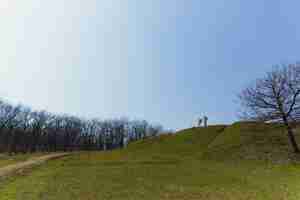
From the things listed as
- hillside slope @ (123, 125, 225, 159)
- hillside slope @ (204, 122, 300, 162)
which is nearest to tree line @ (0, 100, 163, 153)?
hillside slope @ (123, 125, 225, 159)

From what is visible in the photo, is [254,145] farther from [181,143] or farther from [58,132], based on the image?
[58,132]

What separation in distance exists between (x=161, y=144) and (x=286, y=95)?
2009 cm

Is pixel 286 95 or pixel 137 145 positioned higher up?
pixel 286 95

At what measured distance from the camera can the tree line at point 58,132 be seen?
70.6 meters

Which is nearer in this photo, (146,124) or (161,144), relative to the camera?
(161,144)

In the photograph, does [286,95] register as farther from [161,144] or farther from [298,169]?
[161,144]

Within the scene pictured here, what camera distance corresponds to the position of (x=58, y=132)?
83625 mm

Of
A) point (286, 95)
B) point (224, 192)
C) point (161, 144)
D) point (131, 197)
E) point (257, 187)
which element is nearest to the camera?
point (131, 197)

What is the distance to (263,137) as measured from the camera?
30141 mm

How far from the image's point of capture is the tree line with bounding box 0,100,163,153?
70562 millimetres

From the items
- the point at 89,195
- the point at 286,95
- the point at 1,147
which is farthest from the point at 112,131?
the point at 89,195

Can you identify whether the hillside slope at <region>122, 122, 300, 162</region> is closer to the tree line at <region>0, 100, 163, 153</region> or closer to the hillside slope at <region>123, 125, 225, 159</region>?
the hillside slope at <region>123, 125, 225, 159</region>

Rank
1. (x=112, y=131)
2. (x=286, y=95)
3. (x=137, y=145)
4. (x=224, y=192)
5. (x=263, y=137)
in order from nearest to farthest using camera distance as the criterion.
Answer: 1. (x=224, y=192)
2. (x=286, y=95)
3. (x=263, y=137)
4. (x=137, y=145)
5. (x=112, y=131)

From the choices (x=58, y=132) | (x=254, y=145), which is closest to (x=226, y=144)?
(x=254, y=145)
